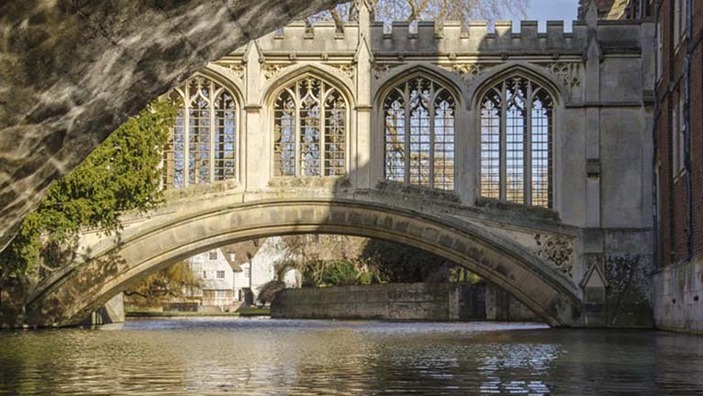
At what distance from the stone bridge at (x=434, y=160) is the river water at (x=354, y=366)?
6.14 metres

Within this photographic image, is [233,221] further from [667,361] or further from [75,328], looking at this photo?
[667,361]

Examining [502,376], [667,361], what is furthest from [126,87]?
[667,361]

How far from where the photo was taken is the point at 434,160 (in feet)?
85.2

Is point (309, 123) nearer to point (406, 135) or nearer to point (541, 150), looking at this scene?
point (406, 135)

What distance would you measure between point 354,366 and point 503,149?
559 inches

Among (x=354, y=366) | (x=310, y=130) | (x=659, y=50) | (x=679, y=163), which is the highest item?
(x=659, y=50)

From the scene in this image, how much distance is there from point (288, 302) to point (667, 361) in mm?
34510

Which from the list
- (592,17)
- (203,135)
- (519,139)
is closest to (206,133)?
(203,135)

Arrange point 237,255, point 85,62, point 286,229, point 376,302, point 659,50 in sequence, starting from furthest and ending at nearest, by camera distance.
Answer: point 237,255, point 376,302, point 286,229, point 659,50, point 85,62

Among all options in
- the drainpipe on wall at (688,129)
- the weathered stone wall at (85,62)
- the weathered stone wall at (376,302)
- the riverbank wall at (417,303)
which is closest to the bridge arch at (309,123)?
the drainpipe on wall at (688,129)

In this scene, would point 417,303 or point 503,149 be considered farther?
point 417,303

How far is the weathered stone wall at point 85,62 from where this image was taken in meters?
4.16

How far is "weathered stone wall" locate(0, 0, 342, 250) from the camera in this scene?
4.16 metres

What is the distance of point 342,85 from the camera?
25.9 meters
